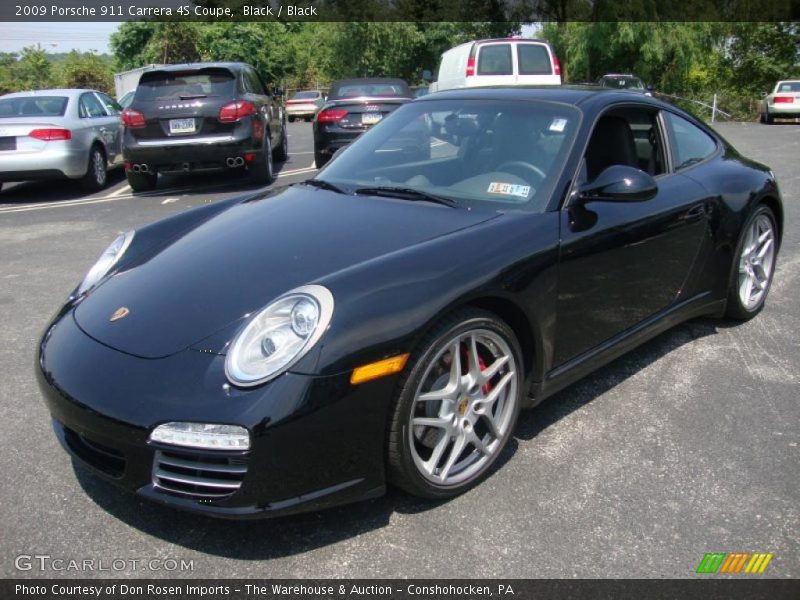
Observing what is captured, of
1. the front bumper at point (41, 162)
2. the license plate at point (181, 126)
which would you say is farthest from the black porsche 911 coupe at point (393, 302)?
the front bumper at point (41, 162)

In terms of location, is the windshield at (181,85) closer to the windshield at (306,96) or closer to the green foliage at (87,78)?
the windshield at (306,96)

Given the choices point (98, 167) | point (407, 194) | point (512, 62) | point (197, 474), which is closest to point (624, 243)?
point (407, 194)

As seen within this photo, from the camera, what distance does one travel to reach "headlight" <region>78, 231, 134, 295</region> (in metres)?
3.10

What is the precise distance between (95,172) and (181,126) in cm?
184

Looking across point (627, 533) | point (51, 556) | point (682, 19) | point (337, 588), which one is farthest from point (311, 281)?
point (682, 19)

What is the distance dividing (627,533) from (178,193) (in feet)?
28.0

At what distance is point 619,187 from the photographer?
307 cm

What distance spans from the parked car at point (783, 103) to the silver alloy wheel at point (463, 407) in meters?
25.6

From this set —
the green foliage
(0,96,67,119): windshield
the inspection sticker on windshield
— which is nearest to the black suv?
(0,96,67,119): windshield

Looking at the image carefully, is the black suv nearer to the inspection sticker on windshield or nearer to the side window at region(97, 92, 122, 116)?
the side window at region(97, 92, 122, 116)

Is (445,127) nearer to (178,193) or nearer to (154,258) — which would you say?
(154,258)

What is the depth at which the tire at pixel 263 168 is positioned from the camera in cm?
963

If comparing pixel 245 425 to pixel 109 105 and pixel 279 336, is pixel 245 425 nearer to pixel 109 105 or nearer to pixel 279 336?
pixel 279 336

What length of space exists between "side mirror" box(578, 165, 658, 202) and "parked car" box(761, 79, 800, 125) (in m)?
24.9
